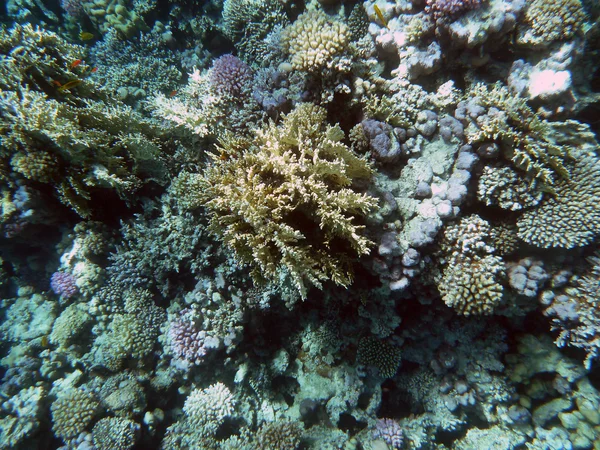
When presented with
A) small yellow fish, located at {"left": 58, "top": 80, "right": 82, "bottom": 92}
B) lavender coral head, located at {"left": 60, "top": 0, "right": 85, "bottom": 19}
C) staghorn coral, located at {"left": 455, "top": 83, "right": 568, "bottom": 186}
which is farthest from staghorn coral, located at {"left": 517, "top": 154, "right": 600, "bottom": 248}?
lavender coral head, located at {"left": 60, "top": 0, "right": 85, "bottom": 19}

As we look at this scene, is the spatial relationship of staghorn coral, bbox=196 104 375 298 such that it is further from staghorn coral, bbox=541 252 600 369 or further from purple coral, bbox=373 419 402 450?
purple coral, bbox=373 419 402 450

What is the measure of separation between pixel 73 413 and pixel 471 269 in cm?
578

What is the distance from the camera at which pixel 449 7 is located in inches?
144

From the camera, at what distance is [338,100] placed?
404 centimetres

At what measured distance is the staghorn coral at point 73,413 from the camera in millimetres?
4453

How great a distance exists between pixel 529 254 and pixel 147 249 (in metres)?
5.04

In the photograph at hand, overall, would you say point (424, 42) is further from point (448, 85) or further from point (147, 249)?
point (147, 249)

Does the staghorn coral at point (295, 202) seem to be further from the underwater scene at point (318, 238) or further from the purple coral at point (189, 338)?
the purple coral at point (189, 338)

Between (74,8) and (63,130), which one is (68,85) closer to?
(63,130)

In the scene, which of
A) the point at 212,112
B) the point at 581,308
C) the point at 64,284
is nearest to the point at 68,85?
the point at 212,112

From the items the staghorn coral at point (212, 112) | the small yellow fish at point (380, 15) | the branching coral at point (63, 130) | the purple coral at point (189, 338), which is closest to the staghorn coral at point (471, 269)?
the small yellow fish at point (380, 15)

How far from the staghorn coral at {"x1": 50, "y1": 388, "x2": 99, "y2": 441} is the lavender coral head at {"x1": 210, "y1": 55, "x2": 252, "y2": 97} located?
4.96 metres

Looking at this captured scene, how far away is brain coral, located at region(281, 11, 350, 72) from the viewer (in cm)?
365

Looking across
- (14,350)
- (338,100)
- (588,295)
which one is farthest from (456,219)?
(14,350)
